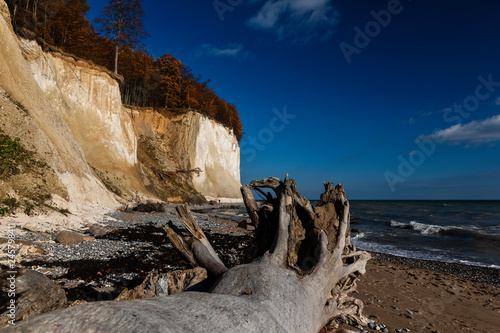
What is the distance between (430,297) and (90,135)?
25.5 m

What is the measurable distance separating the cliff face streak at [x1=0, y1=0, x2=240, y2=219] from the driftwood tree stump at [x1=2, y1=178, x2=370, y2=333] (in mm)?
9675

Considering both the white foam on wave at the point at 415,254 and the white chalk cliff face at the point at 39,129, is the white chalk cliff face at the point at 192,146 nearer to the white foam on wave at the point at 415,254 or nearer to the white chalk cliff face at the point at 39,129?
the white chalk cliff face at the point at 39,129

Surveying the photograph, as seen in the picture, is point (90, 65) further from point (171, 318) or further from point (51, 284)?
point (171, 318)

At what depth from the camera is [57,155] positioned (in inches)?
519

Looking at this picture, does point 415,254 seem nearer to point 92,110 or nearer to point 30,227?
point 30,227

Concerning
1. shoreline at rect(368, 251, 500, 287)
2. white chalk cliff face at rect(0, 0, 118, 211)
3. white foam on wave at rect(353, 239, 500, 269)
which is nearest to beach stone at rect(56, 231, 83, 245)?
white chalk cliff face at rect(0, 0, 118, 211)

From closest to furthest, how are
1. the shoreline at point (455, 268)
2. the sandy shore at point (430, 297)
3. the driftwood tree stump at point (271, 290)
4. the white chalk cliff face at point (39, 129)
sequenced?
1. the driftwood tree stump at point (271, 290)
2. the sandy shore at point (430, 297)
3. the shoreline at point (455, 268)
4. the white chalk cliff face at point (39, 129)

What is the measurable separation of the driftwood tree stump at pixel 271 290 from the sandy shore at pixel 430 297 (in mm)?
1698

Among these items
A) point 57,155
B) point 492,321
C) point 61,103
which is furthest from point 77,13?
point 492,321

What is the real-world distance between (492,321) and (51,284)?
9.45 meters

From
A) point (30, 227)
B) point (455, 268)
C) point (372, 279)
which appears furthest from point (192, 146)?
point (455, 268)

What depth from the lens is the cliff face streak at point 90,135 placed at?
1239 centimetres

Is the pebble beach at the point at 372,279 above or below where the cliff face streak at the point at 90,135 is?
below

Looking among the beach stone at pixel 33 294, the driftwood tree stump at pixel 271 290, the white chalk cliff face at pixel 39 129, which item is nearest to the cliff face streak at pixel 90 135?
the white chalk cliff face at pixel 39 129
